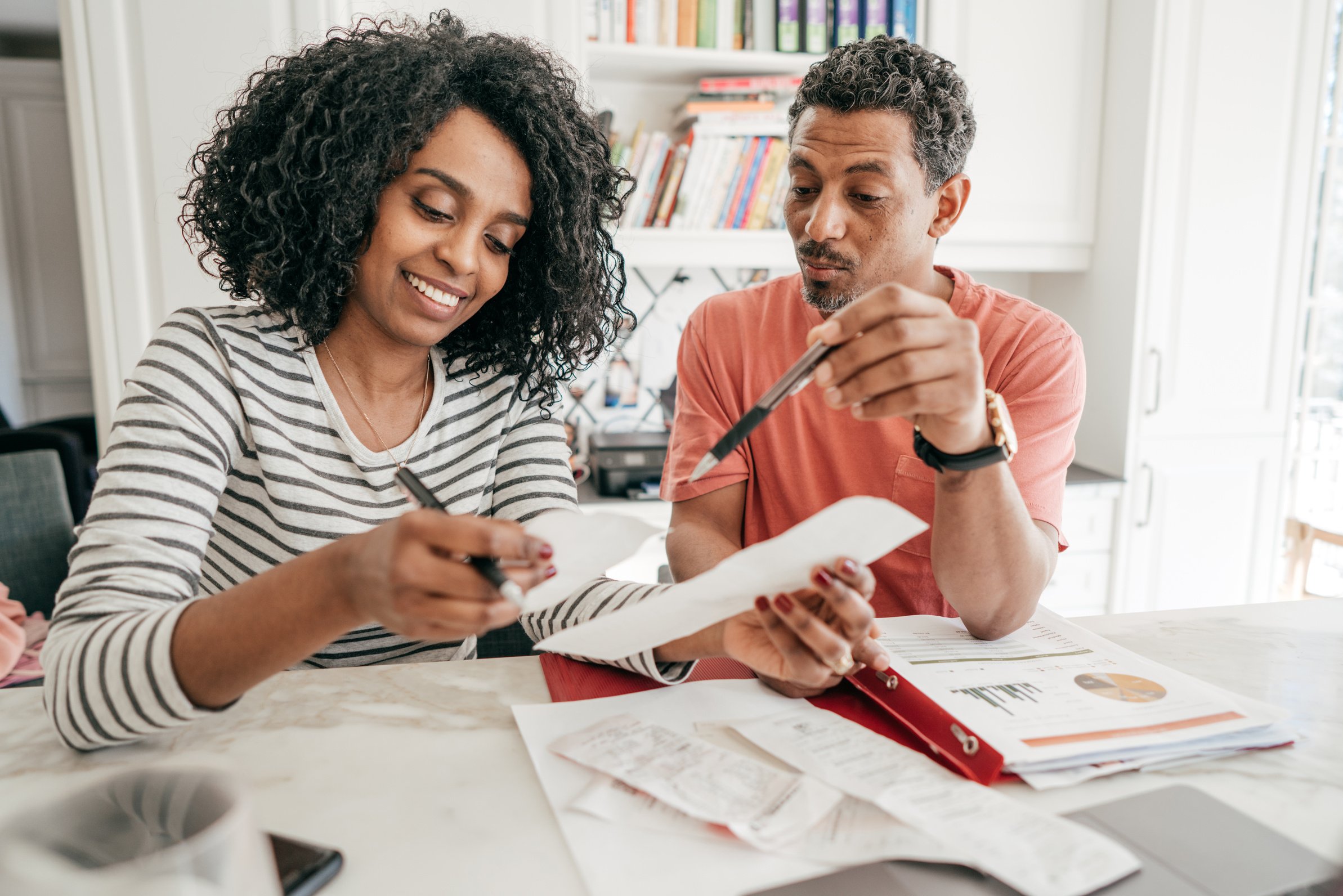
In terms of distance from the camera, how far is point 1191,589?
2537mm

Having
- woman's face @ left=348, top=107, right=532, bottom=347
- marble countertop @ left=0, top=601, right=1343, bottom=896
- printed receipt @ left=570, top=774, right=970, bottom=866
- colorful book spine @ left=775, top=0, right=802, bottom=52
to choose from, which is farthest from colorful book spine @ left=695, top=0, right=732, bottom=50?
printed receipt @ left=570, top=774, right=970, bottom=866

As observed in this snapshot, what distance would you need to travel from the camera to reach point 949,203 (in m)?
1.36

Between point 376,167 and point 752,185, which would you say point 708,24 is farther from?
point 376,167

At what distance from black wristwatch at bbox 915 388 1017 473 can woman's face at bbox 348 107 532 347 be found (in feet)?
1.79

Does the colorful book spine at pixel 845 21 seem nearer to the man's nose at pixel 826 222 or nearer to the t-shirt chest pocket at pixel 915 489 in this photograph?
the man's nose at pixel 826 222

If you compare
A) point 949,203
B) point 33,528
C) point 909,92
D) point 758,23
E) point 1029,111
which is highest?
point 758,23

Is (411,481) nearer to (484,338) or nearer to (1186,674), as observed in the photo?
(484,338)

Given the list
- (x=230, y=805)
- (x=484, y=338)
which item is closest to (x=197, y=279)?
(x=484, y=338)

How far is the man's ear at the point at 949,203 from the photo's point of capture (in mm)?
1343

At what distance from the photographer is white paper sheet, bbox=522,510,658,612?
65 centimetres

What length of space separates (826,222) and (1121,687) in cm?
72

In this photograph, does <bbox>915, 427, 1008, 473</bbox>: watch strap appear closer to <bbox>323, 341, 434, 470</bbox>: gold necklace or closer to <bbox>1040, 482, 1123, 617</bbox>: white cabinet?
<bbox>323, 341, 434, 470</bbox>: gold necklace


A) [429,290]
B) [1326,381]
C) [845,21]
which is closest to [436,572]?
[429,290]

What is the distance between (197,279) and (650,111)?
1.27 metres
